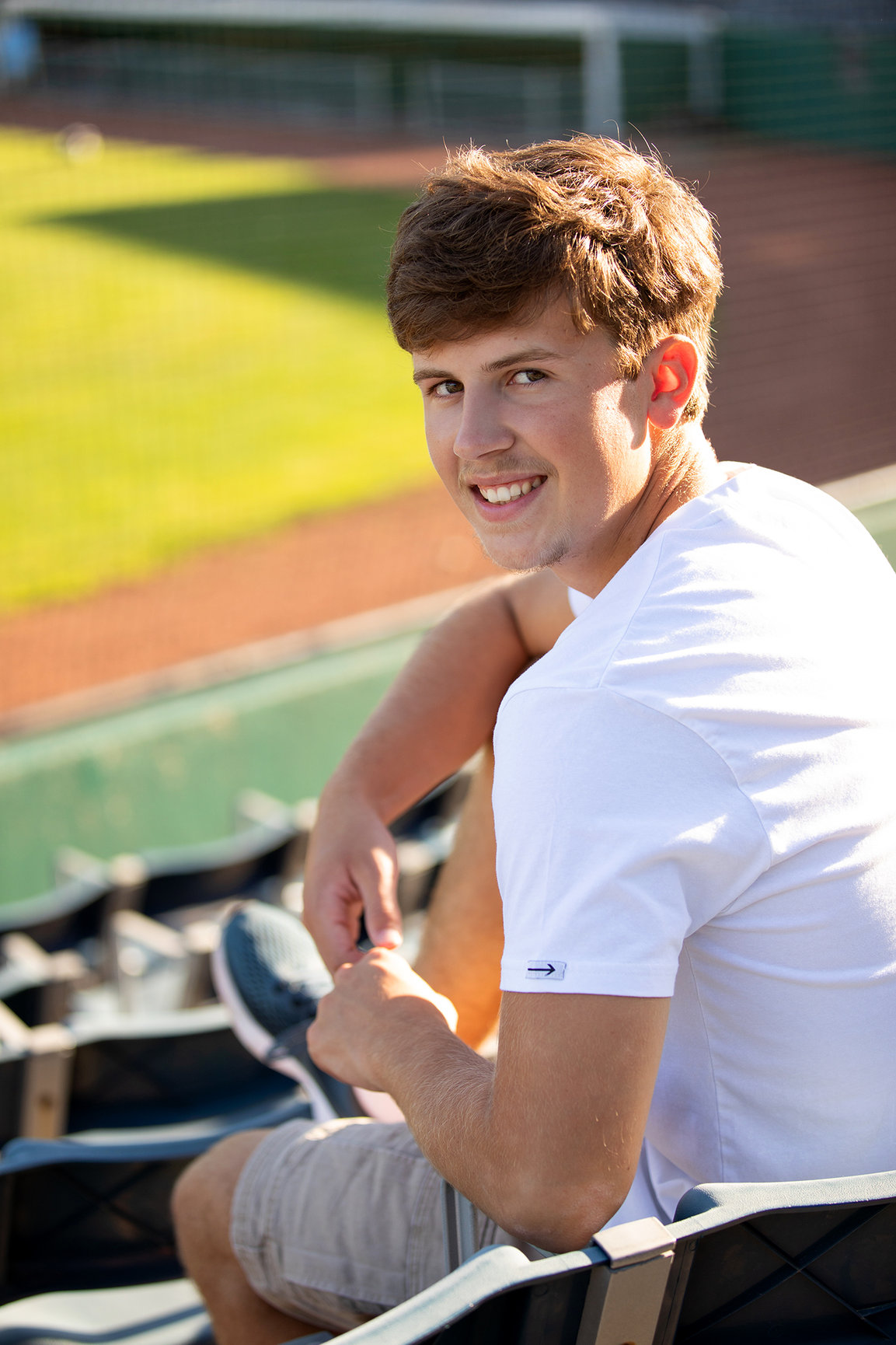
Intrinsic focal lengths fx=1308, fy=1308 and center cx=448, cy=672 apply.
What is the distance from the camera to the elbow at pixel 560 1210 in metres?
0.98

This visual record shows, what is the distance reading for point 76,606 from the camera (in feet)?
24.3

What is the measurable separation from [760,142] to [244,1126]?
16001 millimetres

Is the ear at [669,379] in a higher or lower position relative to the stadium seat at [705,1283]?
higher

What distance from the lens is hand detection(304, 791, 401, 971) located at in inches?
59.6

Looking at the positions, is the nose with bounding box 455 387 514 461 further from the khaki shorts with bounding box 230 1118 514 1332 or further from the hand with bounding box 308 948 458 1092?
the khaki shorts with bounding box 230 1118 514 1332

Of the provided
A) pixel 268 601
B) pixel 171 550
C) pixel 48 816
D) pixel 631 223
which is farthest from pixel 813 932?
pixel 171 550

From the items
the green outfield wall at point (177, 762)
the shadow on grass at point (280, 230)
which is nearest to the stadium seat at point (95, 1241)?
the green outfield wall at point (177, 762)

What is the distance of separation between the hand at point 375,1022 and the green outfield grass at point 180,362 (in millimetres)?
6479

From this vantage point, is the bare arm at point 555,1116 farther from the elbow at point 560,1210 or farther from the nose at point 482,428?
the nose at point 482,428

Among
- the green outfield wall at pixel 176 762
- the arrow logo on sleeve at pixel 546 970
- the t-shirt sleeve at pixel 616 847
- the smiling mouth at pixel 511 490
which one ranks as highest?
the smiling mouth at pixel 511 490

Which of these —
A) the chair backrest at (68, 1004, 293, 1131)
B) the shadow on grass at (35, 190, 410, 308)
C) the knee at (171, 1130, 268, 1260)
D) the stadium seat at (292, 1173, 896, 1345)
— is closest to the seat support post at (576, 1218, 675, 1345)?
the stadium seat at (292, 1173, 896, 1345)

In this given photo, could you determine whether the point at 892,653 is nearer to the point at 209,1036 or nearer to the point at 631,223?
the point at 631,223

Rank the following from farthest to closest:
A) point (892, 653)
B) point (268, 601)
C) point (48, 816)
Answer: point (268, 601) < point (48, 816) < point (892, 653)

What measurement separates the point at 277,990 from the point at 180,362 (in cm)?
1144
